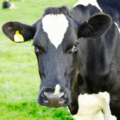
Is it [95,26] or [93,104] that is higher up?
[95,26]

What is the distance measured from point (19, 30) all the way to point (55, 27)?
0.58m

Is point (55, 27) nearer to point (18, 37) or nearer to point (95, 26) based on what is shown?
point (95, 26)

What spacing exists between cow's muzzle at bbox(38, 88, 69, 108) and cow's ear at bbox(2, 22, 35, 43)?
2.79 feet

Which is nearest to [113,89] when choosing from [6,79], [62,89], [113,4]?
[62,89]

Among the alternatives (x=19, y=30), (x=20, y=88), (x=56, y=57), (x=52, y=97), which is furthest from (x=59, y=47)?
(x=20, y=88)

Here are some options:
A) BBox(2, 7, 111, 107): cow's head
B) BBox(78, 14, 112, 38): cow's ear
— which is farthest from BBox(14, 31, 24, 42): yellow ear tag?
BBox(78, 14, 112, 38): cow's ear

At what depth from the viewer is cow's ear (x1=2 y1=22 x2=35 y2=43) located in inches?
110

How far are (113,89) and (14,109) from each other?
2615 millimetres

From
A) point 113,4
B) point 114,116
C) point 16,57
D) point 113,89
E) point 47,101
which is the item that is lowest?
point 16,57

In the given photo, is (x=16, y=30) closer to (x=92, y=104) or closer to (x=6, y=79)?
(x=92, y=104)

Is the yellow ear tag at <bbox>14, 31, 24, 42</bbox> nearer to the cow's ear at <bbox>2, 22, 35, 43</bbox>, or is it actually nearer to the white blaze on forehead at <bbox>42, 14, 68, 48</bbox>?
the cow's ear at <bbox>2, 22, 35, 43</bbox>

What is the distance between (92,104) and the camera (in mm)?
3059

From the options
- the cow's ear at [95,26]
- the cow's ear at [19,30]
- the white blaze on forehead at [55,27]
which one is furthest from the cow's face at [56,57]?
the cow's ear at [19,30]

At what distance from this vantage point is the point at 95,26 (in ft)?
8.54
